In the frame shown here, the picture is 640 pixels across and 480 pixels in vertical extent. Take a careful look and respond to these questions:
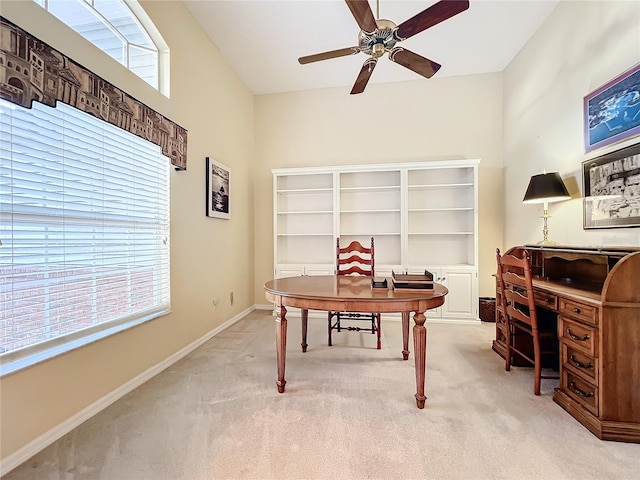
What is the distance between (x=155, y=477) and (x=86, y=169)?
1723 millimetres

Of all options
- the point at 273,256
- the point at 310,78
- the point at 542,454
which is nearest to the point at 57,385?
the point at 542,454

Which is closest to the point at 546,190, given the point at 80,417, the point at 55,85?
the point at 55,85

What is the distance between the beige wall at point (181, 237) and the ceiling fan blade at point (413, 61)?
6.28 ft

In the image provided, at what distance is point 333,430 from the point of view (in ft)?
5.21

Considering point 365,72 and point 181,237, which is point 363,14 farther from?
point 181,237

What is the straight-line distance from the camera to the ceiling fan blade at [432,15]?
1.60 m

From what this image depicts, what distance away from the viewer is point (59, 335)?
5.26 ft

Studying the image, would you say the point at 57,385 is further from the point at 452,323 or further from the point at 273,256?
the point at 452,323

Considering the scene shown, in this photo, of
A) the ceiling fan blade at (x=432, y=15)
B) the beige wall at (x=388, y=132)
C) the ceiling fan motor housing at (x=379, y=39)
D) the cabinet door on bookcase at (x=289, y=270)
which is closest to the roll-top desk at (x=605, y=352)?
the ceiling fan blade at (x=432, y=15)

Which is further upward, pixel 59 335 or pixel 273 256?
pixel 273 256

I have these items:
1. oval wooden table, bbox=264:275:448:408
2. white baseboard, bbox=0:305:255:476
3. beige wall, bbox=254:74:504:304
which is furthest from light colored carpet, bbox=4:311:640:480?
beige wall, bbox=254:74:504:304

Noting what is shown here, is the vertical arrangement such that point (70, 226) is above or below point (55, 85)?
below

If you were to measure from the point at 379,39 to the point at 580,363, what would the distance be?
240 cm

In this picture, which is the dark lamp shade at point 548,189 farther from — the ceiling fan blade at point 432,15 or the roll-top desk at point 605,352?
the ceiling fan blade at point 432,15
